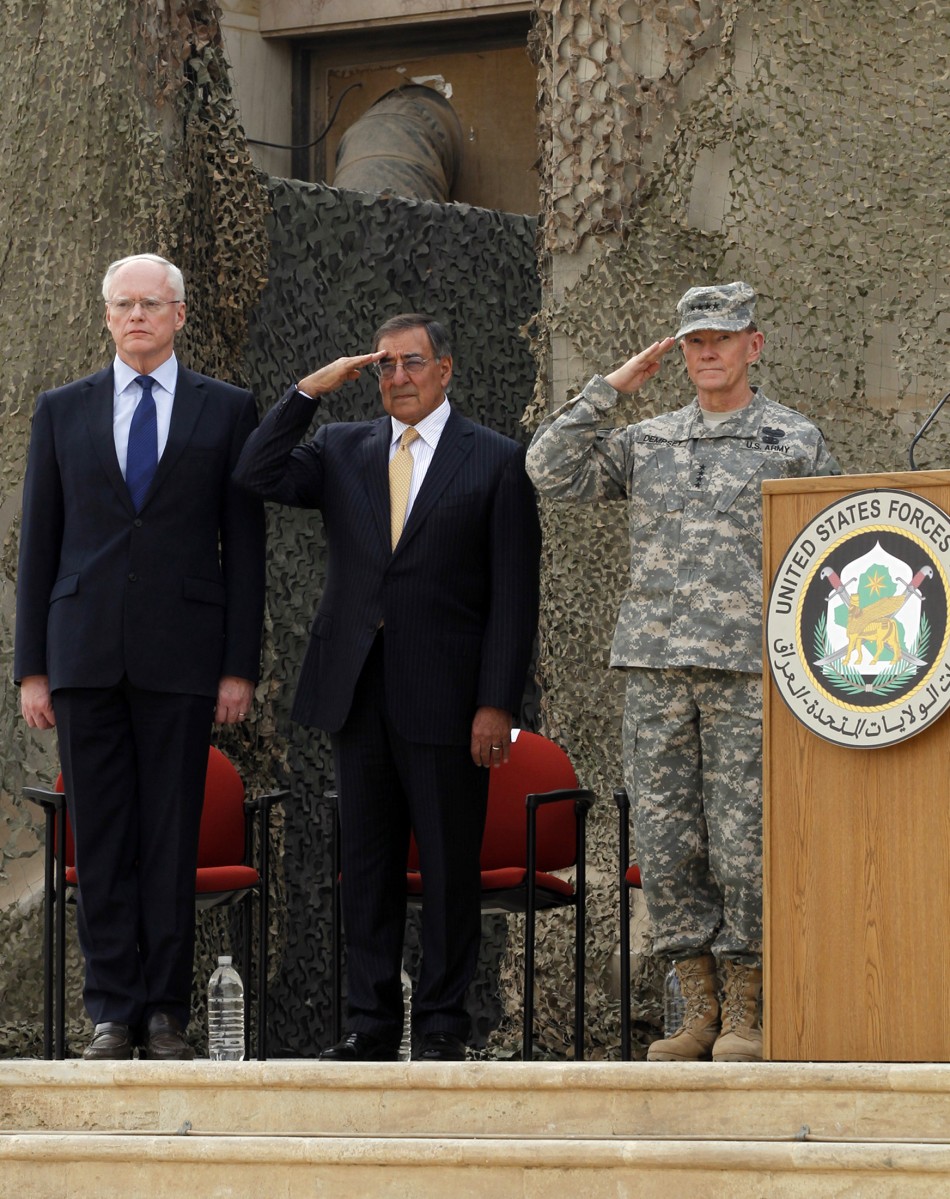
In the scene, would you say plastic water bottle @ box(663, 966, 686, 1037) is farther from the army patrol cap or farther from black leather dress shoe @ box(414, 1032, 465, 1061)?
the army patrol cap

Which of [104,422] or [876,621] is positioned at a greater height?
[104,422]

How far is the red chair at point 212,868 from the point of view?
4562mm

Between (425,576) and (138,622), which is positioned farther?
(425,576)

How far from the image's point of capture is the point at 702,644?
411cm

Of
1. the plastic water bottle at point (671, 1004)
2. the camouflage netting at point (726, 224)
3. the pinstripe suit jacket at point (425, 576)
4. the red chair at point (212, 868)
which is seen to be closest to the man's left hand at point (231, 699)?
the pinstripe suit jacket at point (425, 576)

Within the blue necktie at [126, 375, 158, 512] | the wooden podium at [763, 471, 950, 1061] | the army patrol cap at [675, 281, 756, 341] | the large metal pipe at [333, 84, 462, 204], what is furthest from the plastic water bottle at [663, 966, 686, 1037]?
the large metal pipe at [333, 84, 462, 204]

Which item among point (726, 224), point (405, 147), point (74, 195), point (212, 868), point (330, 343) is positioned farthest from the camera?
point (405, 147)

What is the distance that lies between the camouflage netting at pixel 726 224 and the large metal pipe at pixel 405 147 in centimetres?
261

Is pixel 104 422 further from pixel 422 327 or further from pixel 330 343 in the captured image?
pixel 330 343

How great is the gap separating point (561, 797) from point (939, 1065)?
160 centimetres

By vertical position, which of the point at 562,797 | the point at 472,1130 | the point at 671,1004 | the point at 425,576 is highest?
the point at 425,576

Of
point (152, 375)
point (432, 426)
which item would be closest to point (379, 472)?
point (432, 426)

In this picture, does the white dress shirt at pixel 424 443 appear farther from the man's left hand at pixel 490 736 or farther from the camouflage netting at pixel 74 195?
the camouflage netting at pixel 74 195

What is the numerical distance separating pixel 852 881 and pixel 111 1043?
154 centimetres
